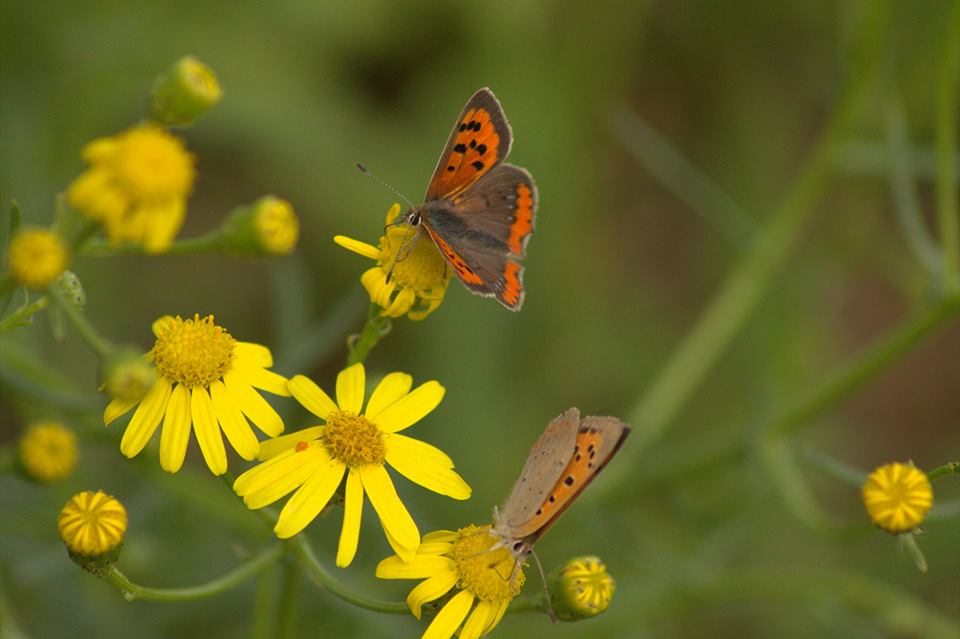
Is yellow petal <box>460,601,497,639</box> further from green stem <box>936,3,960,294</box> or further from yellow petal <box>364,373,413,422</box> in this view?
green stem <box>936,3,960,294</box>

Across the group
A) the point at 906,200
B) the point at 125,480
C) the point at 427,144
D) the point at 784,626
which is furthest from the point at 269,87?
the point at 784,626

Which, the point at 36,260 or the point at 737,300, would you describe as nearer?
the point at 36,260

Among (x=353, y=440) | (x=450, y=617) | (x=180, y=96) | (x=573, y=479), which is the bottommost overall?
(x=450, y=617)

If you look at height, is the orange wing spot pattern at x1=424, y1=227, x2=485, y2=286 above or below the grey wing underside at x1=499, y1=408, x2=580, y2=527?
above

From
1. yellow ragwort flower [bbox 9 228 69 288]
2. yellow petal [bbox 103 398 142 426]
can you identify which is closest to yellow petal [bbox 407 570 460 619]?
yellow petal [bbox 103 398 142 426]

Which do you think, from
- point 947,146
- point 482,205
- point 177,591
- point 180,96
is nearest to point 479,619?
point 177,591

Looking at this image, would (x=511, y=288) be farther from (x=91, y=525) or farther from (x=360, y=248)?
(x=91, y=525)
